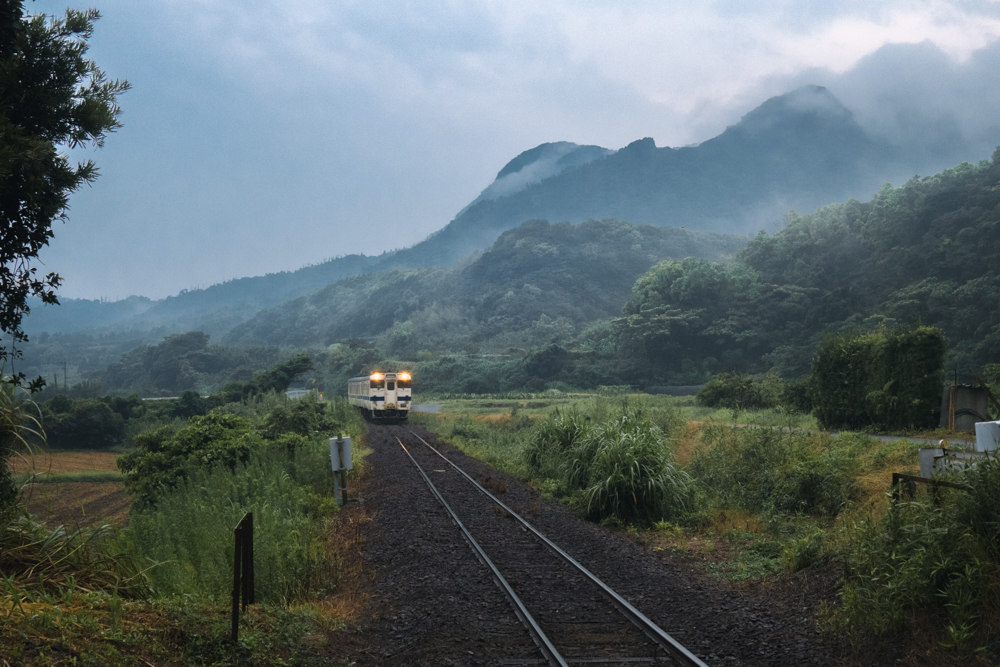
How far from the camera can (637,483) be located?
12.1m

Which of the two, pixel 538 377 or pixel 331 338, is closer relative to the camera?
pixel 538 377

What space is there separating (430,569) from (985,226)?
6404cm

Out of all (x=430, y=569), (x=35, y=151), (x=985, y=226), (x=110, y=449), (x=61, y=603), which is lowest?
(x=110, y=449)

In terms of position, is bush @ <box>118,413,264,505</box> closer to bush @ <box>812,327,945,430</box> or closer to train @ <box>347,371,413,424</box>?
bush @ <box>812,327,945,430</box>

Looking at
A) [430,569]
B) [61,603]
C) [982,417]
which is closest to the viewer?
[61,603]

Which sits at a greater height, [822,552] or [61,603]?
[61,603]

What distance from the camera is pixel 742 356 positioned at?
2672 inches

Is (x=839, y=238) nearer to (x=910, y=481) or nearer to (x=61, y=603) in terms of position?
(x=910, y=481)

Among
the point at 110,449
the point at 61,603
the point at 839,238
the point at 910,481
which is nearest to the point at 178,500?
the point at 61,603

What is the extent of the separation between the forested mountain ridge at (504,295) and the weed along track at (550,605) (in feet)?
301

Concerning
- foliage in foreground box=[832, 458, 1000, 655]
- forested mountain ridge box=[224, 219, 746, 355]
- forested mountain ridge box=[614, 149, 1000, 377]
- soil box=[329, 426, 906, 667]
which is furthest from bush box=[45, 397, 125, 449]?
forested mountain ridge box=[224, 219, 746, 355]

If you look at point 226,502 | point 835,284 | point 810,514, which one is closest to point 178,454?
point 226,502

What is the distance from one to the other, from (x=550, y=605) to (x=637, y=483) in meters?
5.02

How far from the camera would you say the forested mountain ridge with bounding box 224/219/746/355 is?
401 ft
